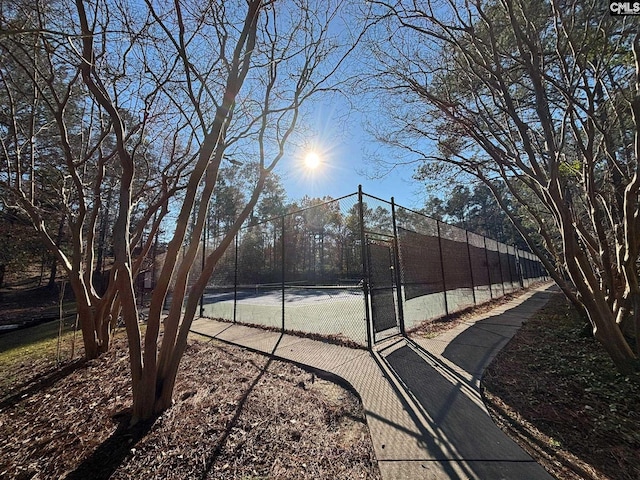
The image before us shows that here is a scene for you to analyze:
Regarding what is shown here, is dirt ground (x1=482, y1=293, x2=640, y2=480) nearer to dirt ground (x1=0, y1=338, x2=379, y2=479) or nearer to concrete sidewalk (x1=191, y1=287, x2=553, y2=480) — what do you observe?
concrete sidewalk (x1=191, y1=287, x2=553, y2=480)

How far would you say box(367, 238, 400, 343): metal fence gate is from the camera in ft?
14.2

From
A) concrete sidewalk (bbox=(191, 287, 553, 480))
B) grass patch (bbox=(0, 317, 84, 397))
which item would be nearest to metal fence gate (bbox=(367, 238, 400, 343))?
concrete sidewalk (bbox=(191, 287, 553, 480))

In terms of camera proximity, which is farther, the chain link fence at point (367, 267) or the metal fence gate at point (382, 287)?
the chain link fence at point (367, 267)

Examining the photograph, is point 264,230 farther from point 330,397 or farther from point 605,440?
point 605,440

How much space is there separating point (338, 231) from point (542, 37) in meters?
5.69

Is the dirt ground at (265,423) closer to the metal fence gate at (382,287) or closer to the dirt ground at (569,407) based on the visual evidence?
the dirt ground at (569,407)

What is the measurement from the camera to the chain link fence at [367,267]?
182 inches

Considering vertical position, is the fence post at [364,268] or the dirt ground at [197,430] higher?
the fence post at [364,268]

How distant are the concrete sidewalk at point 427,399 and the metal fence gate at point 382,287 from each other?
347 millimetres

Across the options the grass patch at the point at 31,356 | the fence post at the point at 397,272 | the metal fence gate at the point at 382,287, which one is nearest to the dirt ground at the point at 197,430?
the grass patch at the point at 31,356

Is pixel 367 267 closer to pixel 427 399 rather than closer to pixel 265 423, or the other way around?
pixel 427 399

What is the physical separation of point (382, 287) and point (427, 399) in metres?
2.18

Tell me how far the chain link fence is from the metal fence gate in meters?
0.02

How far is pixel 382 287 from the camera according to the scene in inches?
180
